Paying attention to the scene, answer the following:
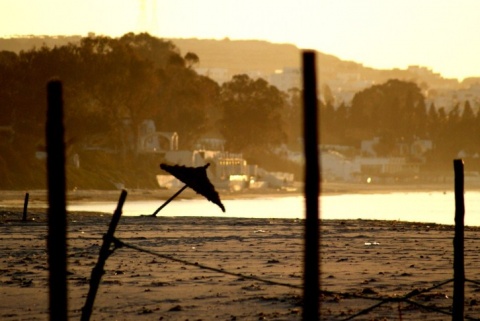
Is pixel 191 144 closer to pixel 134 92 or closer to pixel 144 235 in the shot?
pixel 134 92

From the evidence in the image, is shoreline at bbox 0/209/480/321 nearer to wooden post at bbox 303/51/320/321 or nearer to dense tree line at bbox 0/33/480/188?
wooden post at bbox 303/51/320/321

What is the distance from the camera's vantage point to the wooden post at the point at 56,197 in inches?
499

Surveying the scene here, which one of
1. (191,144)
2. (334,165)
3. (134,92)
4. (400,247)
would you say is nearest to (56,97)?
(400,247)

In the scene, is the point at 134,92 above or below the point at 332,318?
above

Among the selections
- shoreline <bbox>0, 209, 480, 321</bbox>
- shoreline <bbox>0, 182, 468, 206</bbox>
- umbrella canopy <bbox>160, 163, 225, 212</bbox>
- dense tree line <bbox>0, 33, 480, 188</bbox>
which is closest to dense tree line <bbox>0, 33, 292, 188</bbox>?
dense tree line <bbox>0, 33, 480, 188</bbox>

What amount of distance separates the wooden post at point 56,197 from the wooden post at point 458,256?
7240mm

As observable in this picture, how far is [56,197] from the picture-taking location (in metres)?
13.5

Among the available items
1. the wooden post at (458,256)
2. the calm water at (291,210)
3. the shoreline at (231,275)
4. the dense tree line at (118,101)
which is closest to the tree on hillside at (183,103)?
the dense tree line at (118,101)

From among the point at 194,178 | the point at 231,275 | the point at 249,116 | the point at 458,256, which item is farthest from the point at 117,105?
the point at 458,256

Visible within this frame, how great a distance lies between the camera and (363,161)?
185250mm

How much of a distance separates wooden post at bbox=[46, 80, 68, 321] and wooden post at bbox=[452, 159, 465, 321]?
7.24 meters

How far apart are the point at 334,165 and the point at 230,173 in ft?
139

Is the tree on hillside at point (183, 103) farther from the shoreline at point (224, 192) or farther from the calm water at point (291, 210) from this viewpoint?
the calm water at point (291, 210)

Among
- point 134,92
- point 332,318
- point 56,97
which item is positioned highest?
point 134,92
